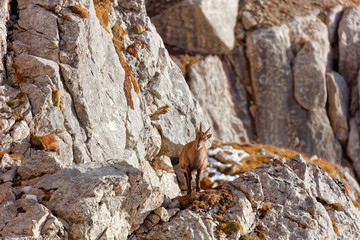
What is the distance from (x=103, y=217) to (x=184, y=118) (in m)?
14.2

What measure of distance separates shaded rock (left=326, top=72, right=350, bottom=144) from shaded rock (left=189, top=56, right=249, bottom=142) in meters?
10.4

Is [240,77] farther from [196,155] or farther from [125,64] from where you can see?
[196,155]

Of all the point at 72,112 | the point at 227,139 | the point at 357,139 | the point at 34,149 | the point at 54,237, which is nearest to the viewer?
the point at 54,237

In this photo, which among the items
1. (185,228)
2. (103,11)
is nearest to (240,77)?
(103,11)

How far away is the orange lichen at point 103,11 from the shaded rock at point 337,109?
30.2m

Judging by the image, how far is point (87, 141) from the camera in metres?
17.9

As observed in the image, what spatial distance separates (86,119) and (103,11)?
26.8ft

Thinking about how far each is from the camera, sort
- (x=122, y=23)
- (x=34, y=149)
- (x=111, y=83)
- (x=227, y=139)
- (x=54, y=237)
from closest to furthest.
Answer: (x=54, y=237) → (x=34, y=149) → (x=111, y=83) → (x=122, y=23) → (x=227, y=139)

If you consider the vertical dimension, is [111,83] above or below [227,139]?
above

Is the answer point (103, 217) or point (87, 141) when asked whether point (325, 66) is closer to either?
point (87, 141)

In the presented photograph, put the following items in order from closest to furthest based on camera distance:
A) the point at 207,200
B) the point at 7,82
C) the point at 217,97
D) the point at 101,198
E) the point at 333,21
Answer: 1. the point at 101,198
2. the point at 207,200
3. the point at 7,82
4. the point at 217,97
5. the point at 333,21

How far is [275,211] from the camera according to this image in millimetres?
16781

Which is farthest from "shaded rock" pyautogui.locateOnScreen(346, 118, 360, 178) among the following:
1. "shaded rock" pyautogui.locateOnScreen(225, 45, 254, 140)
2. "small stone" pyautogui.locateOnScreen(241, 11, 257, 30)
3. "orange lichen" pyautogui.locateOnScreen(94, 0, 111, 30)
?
"orange lichen" pyautogui.locateOnScreen(94, 0, 111, 30)

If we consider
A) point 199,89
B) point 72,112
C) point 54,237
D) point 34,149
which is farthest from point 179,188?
point 199,89
